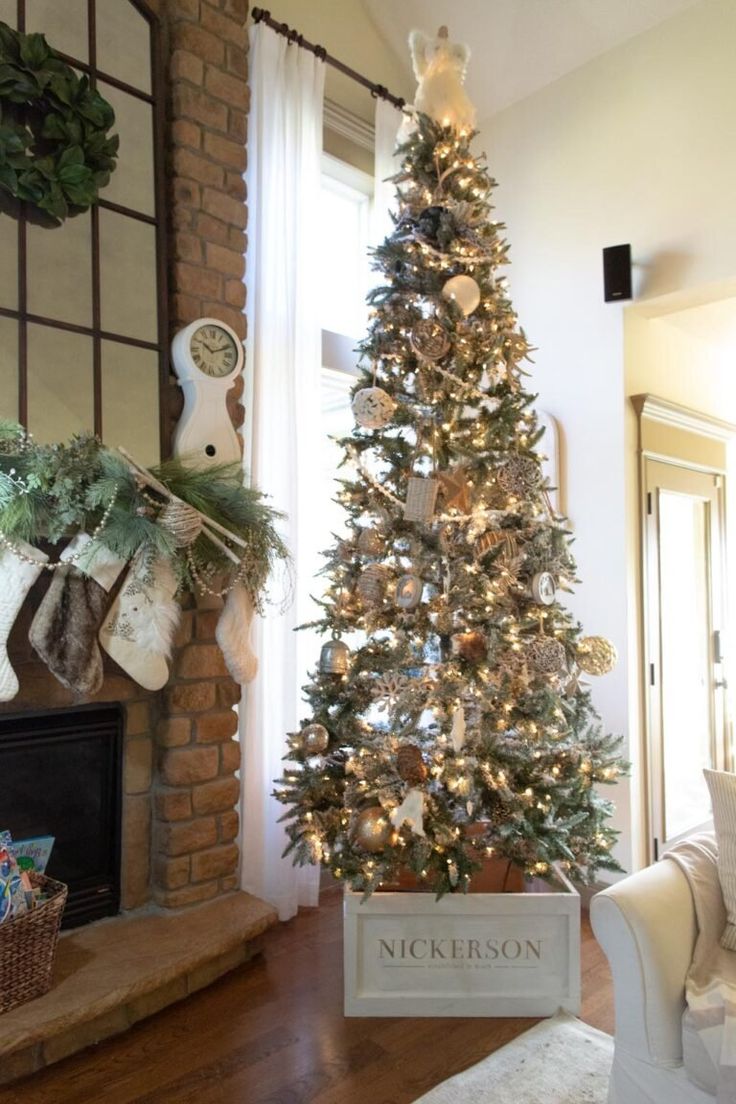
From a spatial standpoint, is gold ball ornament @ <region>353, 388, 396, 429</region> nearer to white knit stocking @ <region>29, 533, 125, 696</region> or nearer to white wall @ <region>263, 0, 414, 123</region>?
white knit stocking @ <region>29, 533, 125, 696</region>

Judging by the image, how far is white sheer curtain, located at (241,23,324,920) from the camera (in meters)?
2.91

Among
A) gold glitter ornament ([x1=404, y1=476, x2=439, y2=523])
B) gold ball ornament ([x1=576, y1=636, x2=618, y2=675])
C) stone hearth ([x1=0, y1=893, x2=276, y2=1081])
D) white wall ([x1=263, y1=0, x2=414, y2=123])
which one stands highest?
white wall ([x1=263, y1=0, x2=414, y2=123])

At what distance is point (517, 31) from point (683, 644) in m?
3.10

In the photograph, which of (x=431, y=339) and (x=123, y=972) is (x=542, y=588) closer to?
(x=431, y=339)

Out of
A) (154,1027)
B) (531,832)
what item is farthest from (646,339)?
(154,1027)

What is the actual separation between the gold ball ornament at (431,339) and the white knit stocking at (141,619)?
3.62 ft

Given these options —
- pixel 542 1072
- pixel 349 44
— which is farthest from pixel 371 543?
pixel 349 44

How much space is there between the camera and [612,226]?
3.35m

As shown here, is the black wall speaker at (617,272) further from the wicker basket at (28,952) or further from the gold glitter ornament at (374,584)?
the wicker basket at (28,952)

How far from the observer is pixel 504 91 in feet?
12.3

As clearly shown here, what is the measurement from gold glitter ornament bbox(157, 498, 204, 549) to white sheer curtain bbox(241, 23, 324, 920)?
2.37 feet

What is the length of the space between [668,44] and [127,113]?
7.61 feet

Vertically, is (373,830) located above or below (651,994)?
above

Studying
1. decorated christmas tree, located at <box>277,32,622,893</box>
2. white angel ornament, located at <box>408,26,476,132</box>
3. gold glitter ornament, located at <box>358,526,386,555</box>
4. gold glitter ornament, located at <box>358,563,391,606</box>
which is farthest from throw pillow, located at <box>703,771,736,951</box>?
white angel ornament, located at <box>408,26,476,132</box>
